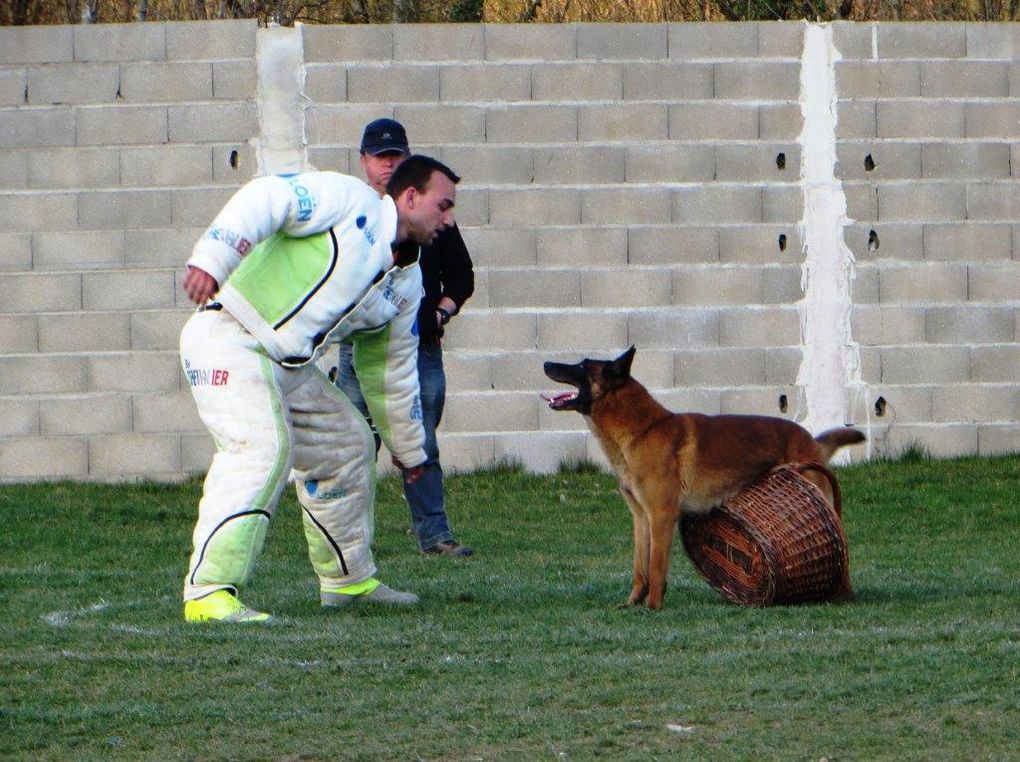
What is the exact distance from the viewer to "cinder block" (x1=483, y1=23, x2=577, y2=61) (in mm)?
11500

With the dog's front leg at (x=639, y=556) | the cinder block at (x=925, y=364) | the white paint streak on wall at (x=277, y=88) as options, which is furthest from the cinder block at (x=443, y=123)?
the dog's front leg at (x=639, y=556)

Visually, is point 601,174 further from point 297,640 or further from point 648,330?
point 297,640

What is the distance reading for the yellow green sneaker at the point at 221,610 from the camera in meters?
6.23

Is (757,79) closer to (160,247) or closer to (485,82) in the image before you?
(485,82)

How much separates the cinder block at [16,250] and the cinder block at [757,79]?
4984 millimetres

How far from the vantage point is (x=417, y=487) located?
28.6ft

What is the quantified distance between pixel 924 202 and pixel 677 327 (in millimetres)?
2011

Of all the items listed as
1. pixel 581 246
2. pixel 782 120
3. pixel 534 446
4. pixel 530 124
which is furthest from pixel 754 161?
pixel 534 446

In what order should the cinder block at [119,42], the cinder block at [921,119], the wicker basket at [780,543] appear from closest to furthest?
the wicker basket at [780,543] < the cinder block at [119,42] < the cinder block at [921,119]

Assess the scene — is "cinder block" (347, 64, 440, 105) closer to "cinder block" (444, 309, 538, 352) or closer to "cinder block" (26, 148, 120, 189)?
"cinder block" (444, 309, 538, 352)

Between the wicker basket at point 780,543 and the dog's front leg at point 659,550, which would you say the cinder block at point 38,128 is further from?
the wicker basket at point 780,543

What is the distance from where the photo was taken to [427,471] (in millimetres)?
8805

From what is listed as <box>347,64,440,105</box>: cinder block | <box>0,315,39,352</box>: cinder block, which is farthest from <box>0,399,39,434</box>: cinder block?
<box>347,64,440,105</box>: cinder block

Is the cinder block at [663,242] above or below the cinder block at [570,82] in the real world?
below
